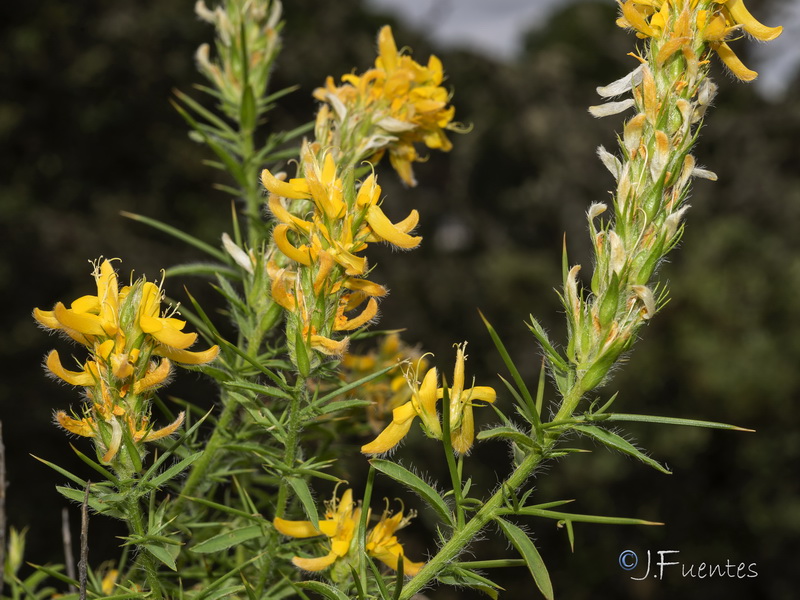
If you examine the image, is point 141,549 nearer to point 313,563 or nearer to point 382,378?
point 313,563

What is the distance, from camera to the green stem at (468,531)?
2.60 ft

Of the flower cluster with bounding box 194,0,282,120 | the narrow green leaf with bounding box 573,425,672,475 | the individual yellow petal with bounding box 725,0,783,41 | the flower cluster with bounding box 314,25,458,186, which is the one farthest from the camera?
the flower cluster with bounding box 194,0,282,120

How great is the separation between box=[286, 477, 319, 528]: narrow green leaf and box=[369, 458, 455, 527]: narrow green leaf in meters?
0.09

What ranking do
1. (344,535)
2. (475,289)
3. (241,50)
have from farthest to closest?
(475,289), (241,50), (344,535)

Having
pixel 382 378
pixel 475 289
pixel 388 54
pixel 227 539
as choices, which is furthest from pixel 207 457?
pixel 475 289

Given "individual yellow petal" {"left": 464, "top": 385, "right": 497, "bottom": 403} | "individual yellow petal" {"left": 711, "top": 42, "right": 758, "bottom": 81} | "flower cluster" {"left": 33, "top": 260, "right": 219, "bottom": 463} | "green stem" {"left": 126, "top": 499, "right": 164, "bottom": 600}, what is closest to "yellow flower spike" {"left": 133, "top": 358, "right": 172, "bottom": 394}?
"flower cluster" {"left": 33, "top": 260, "right": 219, "bottom": 463}

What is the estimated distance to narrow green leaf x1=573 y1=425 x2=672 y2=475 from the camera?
0.74 meters

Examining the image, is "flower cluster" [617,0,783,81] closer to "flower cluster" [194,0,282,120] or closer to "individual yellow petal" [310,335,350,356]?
"individual yellow petal" [310,335,350,356]

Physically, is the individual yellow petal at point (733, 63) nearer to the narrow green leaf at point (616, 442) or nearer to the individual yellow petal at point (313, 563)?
the narrow green leaf at point (616, 442)

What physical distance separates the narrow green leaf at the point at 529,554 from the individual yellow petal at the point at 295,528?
9.5 inches

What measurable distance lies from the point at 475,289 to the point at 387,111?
27.4 ft

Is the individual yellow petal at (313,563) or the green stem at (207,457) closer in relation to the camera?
the individual yellow petal at (313,563)

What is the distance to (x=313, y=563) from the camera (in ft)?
3.02

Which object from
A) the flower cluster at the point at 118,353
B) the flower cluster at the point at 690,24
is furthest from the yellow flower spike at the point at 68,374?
the flower cluster at the point at 690,24
